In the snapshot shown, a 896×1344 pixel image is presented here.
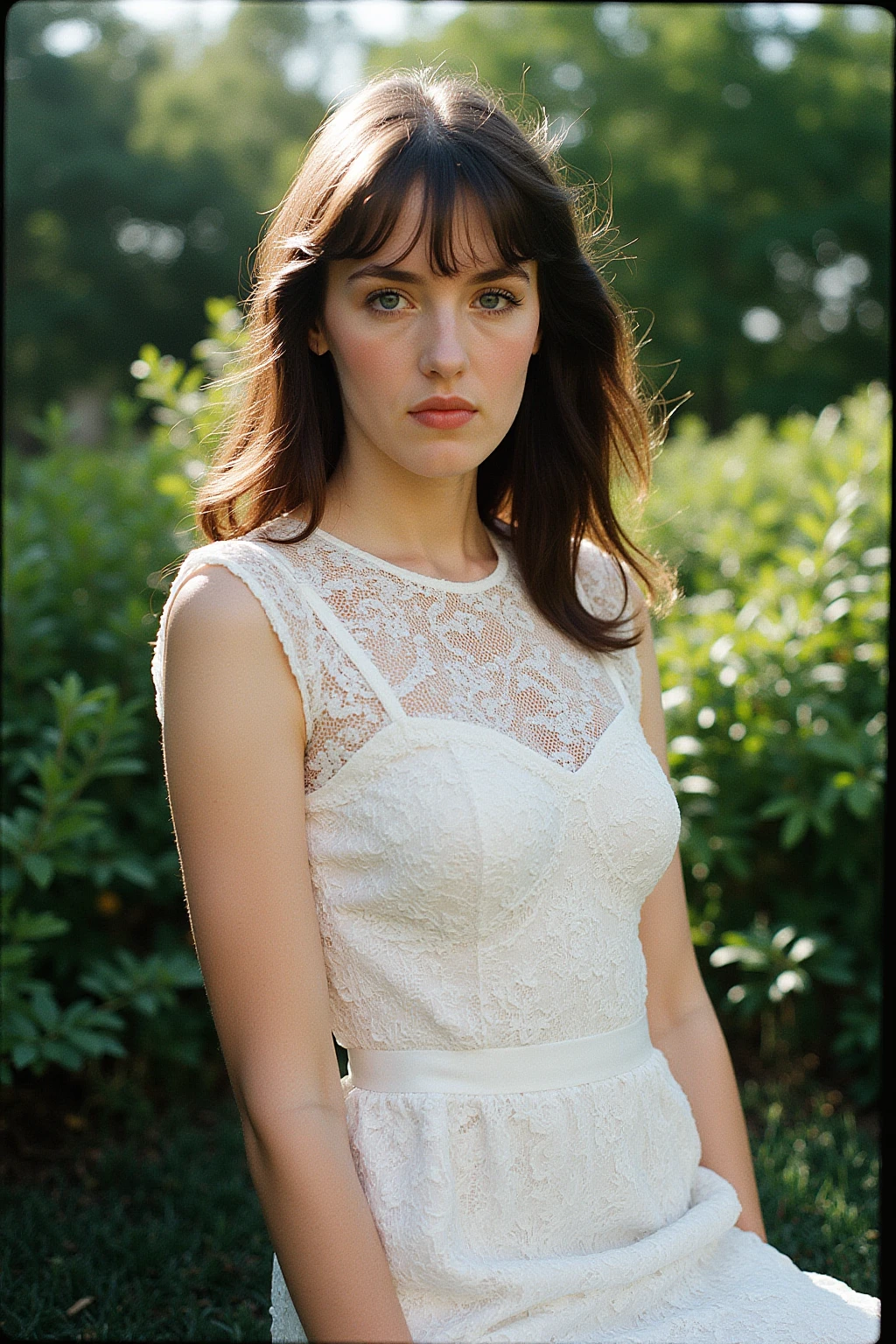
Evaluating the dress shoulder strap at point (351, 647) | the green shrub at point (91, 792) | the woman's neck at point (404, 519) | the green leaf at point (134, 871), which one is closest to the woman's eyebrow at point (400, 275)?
the woman's neck at point (404, 519)

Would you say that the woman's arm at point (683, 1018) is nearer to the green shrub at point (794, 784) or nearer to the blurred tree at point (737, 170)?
the green shrub at point (794, 784)

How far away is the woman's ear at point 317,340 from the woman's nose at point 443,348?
0.21 m

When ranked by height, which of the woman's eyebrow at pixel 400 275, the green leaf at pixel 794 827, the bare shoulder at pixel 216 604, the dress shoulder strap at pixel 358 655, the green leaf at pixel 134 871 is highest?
the woman's eyebrow at pixel 400 275

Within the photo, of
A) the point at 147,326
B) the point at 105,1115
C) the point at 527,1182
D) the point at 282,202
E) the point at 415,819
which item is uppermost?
the point at 147,326

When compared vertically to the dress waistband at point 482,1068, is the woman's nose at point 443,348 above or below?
above

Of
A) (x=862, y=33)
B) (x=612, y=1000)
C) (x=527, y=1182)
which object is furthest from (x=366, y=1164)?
(x=862, y=33)

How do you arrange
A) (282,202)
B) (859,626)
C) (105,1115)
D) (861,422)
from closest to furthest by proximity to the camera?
(282,202) → (105,1115) → (859,626) → (861,422)

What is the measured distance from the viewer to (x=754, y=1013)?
12.4 ft

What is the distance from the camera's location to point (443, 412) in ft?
5.88

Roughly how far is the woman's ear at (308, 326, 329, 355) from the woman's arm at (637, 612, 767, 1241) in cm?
70

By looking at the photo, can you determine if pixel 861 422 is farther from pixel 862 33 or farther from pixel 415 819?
pixel 862 33

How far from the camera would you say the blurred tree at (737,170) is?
2761 centimetres

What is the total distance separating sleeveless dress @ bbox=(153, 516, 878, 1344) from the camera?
1616mm

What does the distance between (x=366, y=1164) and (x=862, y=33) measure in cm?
3202
